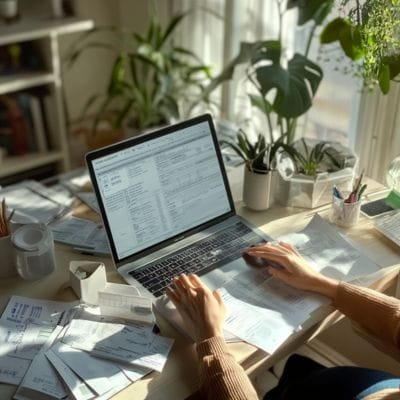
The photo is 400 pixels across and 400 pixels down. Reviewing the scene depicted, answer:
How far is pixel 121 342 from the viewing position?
3.89 ft

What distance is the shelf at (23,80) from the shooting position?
2.54 metres

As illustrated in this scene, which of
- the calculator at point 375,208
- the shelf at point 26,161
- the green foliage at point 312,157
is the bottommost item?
the shelf at point 26,161

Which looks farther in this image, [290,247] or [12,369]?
[290,247]

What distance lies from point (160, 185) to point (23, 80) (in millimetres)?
1421

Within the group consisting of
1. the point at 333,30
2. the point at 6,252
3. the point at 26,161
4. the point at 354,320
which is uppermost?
the point at 333,30

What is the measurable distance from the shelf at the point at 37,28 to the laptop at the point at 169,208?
1.32m

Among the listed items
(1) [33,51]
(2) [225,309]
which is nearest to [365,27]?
(2) [225,309]

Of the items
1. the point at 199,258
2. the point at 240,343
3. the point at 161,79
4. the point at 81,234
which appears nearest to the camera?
the point at 240,343

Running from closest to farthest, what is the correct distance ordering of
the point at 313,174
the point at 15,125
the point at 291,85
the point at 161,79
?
the point at 313,174 < the point at 291,85 < the point at 161,79 < the point at 15,125

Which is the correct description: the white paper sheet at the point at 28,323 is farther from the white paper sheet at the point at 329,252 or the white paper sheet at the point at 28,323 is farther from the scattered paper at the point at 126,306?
the white paper sheet at the point at 329,252

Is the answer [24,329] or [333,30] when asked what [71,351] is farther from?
[333,30]

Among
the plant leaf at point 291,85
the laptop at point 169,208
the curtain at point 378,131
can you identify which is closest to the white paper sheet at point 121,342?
the laptop at point 169,208

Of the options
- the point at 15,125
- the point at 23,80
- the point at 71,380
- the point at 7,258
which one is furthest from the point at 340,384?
the point at 15,125

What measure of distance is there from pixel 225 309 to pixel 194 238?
0.31 metres
